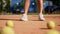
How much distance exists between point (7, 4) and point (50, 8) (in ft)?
7.95

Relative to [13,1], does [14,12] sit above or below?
below

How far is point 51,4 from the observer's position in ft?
32.4

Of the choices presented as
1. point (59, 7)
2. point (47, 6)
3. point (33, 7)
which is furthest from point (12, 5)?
point (59, 7)

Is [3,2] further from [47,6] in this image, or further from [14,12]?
[47,6]

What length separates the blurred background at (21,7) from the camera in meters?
9.53

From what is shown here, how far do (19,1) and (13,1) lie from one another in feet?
1.41

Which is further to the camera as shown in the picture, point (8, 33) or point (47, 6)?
point (47, 6)

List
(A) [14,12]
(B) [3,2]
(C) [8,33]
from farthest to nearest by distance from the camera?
1. (B) [3,2]
2. (A) [14,12]
3. (C) [8,33]

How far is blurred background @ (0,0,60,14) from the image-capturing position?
9.53 m

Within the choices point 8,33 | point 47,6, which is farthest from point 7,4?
point 8,33

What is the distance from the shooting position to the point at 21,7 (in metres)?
9.82

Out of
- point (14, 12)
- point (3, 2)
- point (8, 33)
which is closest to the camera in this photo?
point (8, 33)

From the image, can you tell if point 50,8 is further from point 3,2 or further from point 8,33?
point 8,33

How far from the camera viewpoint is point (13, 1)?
379 inches
